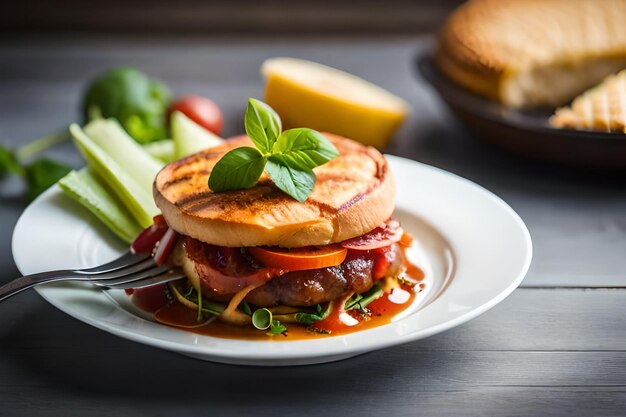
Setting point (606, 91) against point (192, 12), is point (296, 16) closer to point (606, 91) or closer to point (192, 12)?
point (192, 12)

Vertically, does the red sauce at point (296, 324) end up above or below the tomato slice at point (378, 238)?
below

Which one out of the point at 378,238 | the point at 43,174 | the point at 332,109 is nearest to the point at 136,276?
the point at 378,238

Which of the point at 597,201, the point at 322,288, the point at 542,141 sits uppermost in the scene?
the point at 322,288

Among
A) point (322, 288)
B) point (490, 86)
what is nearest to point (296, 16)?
point (490, 86)

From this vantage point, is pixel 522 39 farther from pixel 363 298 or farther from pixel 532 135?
pixel 363 298

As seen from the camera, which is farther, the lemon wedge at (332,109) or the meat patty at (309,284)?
the lemon wedge at (332,109)

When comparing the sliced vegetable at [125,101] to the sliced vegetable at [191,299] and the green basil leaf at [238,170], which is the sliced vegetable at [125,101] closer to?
the sliced vegetable at [191,299]

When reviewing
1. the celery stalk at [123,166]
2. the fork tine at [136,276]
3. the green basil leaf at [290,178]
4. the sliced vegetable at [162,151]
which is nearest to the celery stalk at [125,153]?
the celery stalk at [123,166]
